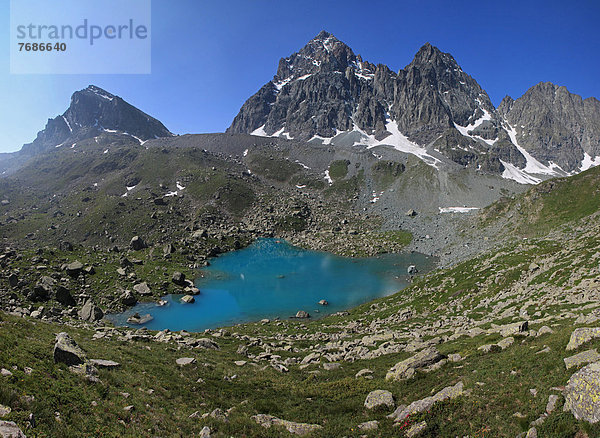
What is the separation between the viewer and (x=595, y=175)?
232ft

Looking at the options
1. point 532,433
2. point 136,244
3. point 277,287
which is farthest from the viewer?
point 136,244

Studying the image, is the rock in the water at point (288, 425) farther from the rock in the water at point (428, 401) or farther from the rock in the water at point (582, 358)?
the rock in the water at point (582, 358)

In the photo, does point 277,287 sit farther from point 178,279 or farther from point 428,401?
point 428,401

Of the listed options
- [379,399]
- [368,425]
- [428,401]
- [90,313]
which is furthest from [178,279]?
[428,401]

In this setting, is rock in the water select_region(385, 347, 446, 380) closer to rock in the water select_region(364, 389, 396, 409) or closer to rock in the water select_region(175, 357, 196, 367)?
rock in the water select_region(364, 389, 396, 409)

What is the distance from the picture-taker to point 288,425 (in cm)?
1586

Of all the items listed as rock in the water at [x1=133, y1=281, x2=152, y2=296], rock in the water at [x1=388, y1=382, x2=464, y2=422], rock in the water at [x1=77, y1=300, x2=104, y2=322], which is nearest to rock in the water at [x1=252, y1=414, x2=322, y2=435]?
rock in the water at [x1=388, y1=382, x2=464, y2=422]

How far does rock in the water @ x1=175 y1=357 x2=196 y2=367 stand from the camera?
2408 centimetres

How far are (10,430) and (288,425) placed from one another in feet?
39.6

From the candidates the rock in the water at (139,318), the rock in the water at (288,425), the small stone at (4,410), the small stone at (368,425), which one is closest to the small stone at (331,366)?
the rock in the water at (288,425)

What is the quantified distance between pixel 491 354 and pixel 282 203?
14579 cm

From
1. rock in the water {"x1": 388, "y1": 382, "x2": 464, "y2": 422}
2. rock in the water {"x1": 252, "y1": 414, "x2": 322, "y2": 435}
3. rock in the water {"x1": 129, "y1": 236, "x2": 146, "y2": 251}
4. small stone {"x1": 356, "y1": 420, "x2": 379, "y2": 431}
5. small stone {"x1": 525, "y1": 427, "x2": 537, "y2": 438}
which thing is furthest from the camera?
rock in the water {"x1": 129, "y1": 236, "x2": 146, "y2": 251}

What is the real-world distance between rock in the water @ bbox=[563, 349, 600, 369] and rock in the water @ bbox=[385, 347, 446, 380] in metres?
8.82

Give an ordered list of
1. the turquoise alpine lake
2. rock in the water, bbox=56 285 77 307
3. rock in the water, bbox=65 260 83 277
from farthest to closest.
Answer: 1. rock in the water, bbox=65 260 83 277
2. the turquoise alpine lake
3. rock in the water, bbox=56 285 77 307
